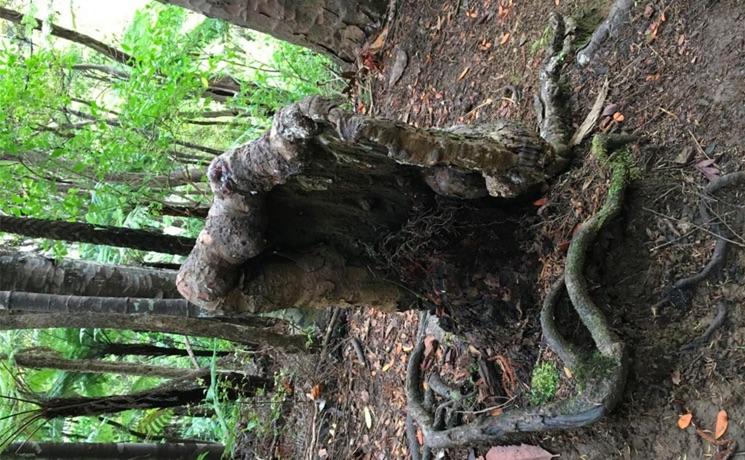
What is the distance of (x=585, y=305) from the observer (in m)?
2.35

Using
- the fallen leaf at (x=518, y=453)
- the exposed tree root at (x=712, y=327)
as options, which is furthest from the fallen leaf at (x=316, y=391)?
the exposed tree root at (x=712, y=327)

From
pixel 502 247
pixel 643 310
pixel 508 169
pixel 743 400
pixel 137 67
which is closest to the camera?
pixel 743 400

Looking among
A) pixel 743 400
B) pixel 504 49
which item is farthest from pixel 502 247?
pixel 504 49

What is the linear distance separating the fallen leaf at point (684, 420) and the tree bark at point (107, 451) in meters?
4.29

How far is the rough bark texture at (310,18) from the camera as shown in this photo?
16.3 ft

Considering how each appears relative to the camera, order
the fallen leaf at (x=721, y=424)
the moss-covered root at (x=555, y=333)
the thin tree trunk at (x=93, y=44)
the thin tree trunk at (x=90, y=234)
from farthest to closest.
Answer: the thin tree trunk at (x=93, y=44)
the thin tree trunk at (x=90, y=234)
the moss-covered root at (x=555, y=333)
the fallen leaf at (x=721, y=424)

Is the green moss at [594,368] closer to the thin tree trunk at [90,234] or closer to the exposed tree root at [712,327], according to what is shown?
the exposed tree root at [712,327]

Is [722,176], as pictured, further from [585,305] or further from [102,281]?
[102,281]

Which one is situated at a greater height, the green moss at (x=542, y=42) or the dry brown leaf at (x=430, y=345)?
the green moss at (x=542, y=42)

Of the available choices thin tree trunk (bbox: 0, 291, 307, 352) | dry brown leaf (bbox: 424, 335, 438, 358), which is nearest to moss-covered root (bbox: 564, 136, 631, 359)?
dry brown leaf (bbox: 424, 335, 438, 358)

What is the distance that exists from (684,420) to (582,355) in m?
0.41

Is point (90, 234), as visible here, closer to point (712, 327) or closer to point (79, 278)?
point (79, 278)

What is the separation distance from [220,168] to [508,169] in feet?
3.92

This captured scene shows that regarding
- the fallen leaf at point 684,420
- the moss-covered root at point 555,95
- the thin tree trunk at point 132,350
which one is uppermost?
the moss-covered root at point 555,95
